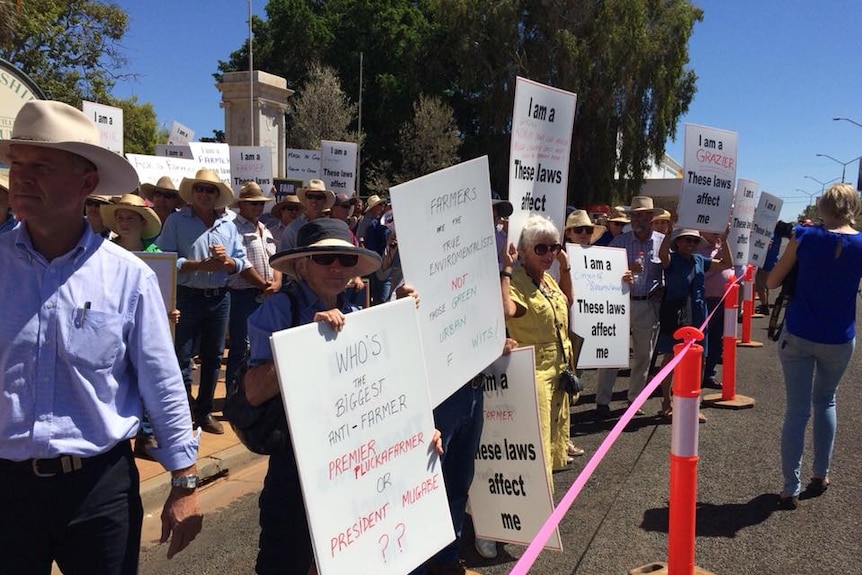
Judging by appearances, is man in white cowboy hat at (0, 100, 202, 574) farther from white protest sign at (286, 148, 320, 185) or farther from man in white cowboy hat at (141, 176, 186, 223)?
white protest sign at (286, 148, 320, 185)

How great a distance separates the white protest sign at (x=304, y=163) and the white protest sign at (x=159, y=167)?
458cm

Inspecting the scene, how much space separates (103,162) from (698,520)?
4.04m

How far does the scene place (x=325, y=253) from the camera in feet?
8.06

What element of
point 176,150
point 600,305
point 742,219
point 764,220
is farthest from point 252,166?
point 764,220

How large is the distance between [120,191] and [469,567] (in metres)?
2.71

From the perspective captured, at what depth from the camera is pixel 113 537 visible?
205cm

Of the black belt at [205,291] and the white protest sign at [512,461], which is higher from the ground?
the black belt at [205,291]

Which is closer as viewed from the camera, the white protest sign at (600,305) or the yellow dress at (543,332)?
the yellow dress at (543,332)

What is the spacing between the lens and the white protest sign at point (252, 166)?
8.77 metres

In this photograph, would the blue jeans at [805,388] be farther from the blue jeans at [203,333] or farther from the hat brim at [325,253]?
the blue jeans at [203,333]

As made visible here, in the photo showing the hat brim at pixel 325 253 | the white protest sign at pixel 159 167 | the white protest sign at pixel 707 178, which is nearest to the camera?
the hat brim at pixel 325 253

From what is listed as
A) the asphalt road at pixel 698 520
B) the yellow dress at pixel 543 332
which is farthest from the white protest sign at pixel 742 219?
the yellow dress at pixel 543 332

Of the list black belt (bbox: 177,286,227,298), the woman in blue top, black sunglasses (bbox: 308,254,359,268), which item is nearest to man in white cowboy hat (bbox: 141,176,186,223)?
black belt (bbox: 177,286,227,298)

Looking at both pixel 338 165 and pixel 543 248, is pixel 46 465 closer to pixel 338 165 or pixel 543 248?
pixel 543 248
